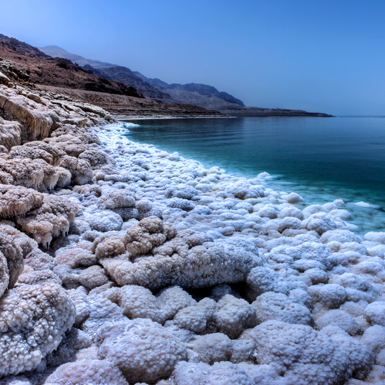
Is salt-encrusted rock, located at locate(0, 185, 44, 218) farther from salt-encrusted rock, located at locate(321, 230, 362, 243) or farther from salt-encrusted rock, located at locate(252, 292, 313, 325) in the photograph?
salt-encrusted rock, located at locate(321, 230, 362, 243)

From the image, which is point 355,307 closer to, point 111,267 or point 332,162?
point 111,267

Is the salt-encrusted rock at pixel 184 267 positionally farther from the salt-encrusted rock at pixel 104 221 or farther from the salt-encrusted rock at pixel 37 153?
the salt-encrusted rock at pixel 37 153

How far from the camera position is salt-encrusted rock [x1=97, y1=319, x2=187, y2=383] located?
1326 millimetres

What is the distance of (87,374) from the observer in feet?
4.10

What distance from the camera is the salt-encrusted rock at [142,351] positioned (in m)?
1.33

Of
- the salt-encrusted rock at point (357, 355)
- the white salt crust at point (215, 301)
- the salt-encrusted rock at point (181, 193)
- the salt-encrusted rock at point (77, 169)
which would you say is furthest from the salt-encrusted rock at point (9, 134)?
the salt-encrusted rock at point (357, 355)

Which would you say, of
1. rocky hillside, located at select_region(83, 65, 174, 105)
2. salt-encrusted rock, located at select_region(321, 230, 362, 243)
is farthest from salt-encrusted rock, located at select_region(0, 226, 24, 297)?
rocky hillside, located at select_region(83, 65, 174, 105)

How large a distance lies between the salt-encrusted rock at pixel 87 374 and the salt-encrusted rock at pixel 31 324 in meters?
0.14

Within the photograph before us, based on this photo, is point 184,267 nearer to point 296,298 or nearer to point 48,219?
point 296,298

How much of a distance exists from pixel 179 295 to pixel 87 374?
867mm

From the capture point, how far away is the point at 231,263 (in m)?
2.30

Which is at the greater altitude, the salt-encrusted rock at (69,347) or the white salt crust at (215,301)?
the white salt crust at (215,301)

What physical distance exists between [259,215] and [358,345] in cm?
261

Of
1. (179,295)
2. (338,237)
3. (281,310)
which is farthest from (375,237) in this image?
(179,295)
